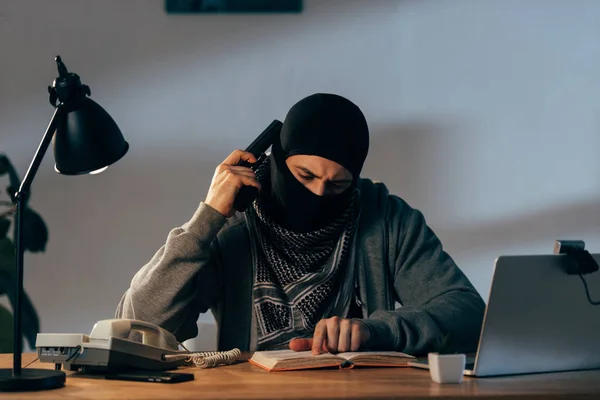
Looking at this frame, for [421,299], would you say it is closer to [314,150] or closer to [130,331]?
[314,150]

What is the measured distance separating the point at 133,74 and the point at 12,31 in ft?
1.60

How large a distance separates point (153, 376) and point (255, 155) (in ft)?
2.72

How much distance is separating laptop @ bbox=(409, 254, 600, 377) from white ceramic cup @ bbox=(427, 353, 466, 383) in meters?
0.05

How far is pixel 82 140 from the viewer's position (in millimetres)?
1430

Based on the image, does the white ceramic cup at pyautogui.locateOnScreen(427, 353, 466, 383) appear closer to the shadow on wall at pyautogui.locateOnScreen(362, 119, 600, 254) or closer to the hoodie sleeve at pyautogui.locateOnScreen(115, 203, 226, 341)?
the hoodie sleeve at pyautogui.locateOnScreen(115, 203, 226, 341)

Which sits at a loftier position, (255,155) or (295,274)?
(255,155)

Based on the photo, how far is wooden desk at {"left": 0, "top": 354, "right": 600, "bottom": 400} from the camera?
3.92 ft

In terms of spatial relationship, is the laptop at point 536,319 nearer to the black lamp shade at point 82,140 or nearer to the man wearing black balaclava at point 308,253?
the man wearing black balaclava at point 308,253

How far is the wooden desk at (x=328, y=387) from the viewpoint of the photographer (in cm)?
119

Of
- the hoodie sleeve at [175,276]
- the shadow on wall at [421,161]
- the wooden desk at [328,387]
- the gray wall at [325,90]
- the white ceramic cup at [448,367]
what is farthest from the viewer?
the shadow on wall at [421,161]

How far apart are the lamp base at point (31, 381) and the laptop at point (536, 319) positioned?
0.70 m

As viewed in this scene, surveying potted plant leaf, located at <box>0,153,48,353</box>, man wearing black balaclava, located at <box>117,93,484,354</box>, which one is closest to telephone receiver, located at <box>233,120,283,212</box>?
man wearing black balaclava, located at <box>117,93,484,354</box>

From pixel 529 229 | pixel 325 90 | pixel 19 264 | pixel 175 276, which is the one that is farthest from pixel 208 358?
pixel 529 229

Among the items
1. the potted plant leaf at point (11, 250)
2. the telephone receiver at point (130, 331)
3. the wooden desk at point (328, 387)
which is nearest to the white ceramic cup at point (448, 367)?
the wooden desk at point (328, 387)
